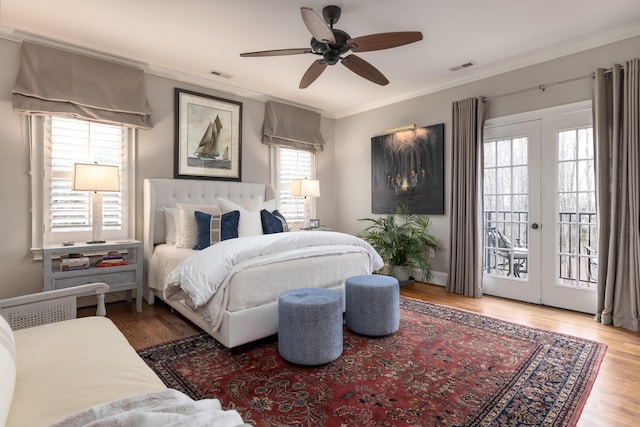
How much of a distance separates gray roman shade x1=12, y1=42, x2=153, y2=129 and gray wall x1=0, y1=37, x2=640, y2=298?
Answer: 0.53 ft

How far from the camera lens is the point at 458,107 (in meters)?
4.27

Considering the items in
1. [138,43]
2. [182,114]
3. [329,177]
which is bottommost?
[329,177]

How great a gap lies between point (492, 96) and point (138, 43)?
157 inches

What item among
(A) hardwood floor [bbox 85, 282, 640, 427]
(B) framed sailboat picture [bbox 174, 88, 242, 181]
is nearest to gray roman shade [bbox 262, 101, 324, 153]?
(B) framed sailboat picture [bbox 174, 88, 242, 181]

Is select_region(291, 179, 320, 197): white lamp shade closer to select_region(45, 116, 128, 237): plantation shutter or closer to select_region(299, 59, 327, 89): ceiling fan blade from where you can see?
select_region(299, 59, 327, 89): ceiling fan blade

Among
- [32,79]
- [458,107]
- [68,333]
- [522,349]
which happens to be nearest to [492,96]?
[458,107]

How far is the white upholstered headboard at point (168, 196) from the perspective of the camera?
12.4 ft

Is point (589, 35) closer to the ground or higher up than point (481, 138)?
higher up

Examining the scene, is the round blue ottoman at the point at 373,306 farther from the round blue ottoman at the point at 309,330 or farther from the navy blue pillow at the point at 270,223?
the navy blue pillow at the point at 270,223

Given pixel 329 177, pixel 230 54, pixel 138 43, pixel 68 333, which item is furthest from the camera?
pixel 329 177

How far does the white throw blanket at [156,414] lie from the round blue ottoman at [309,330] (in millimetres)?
1275

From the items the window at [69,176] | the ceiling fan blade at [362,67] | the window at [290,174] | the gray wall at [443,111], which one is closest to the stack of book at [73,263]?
the window at [69,176]

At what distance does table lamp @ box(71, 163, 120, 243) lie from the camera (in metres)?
3.18

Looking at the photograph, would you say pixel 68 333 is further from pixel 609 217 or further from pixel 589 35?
pixel 589 35
